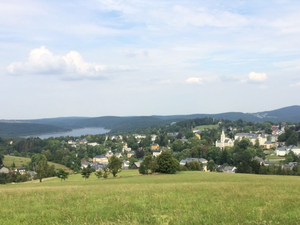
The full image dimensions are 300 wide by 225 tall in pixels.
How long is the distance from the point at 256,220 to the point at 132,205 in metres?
4.63

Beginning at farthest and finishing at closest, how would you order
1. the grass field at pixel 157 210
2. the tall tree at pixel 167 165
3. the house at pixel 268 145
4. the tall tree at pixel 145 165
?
the house at pixel 268 145 → the tall tree at pixel 167 165 → the tall tree at pixel 145 165 → the grass field at pixel 157 210

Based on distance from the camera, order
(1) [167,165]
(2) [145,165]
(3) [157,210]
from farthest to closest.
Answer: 1. (1) [167,165]
2. (2) [145,165]
3. (3) [157,210]

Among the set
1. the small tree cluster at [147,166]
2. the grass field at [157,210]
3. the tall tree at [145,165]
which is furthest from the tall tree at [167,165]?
the grass field at [157,210]

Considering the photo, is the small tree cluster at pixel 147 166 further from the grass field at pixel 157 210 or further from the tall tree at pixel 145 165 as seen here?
the grass field at pixel 157 210

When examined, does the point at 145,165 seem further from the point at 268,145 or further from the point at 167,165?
the point at 268,145

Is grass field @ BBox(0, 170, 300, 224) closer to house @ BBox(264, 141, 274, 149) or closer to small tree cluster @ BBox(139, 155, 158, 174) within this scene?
small tree cluster @ BBox(139, 155, 158, 174)

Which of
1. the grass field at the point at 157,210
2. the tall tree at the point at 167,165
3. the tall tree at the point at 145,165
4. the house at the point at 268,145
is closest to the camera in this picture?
the grass field at the point at 157,210

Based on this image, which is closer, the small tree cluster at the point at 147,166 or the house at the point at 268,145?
the small tree cluster at the point at 147,166

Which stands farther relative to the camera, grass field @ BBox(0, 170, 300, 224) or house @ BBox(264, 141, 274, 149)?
house @ BBox(264, 141, 274, 149)

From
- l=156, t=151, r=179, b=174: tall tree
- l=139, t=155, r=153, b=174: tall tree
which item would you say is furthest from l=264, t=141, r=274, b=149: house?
l=139, t=155, r=153, b=174: tall tree

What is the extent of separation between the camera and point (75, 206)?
10.2 meters

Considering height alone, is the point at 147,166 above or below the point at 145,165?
below

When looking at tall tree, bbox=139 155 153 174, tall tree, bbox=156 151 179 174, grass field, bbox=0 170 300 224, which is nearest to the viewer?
grass field, bbox=0 170 300 224

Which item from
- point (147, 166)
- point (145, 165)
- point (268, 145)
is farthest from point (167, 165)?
point (268, 145)
